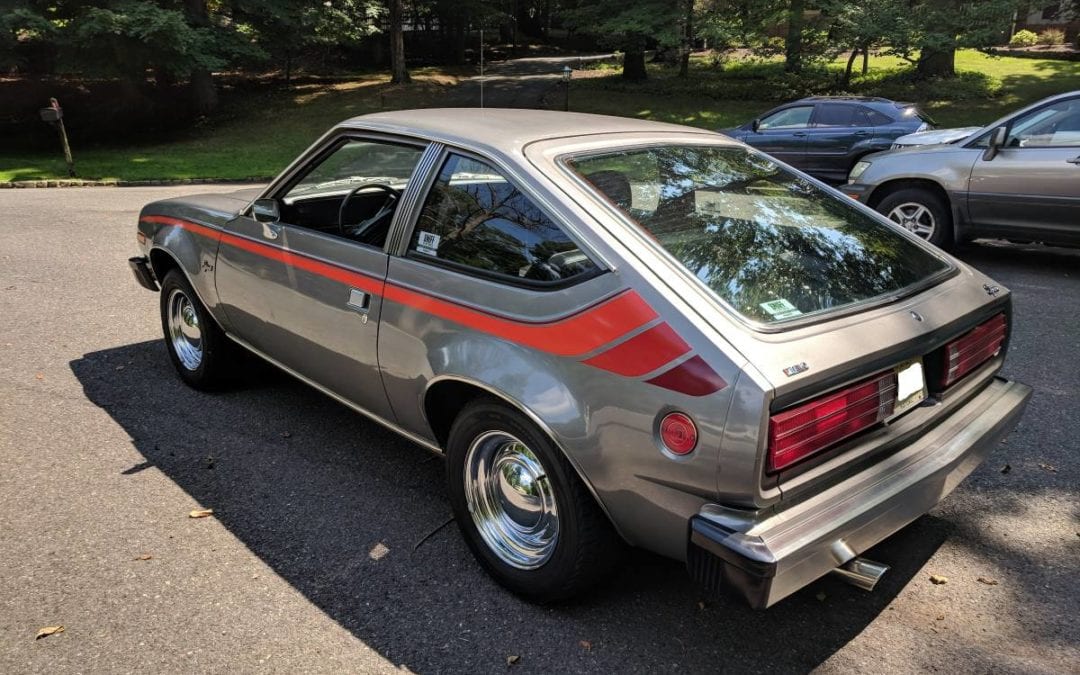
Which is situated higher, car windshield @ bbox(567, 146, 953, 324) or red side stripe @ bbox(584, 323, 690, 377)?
car windshield @ bbox(567, 146, 953, 324)

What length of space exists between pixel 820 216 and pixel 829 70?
2453cm

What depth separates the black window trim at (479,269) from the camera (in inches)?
99.7

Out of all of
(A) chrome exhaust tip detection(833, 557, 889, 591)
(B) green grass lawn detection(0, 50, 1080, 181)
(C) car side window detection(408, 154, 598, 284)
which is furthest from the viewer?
(B) green grass lawn detection(0, 50, 1080, 181)

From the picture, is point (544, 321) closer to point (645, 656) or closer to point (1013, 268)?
point (645, 656)

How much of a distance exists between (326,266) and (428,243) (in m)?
0.63

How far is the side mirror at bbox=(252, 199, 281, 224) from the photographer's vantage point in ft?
12.0

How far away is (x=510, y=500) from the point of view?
2.89 metres

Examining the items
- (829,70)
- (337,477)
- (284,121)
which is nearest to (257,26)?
(284,121)

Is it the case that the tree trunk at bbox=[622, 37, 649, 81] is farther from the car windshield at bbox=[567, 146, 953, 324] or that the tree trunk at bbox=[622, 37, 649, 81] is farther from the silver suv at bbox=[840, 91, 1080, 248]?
the car windshield at bbox=[567, 146, 953, 324]

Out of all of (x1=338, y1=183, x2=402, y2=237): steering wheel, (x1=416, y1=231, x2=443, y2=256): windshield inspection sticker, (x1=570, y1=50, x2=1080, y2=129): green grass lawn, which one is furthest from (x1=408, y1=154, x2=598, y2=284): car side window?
(x1=570, y1=50, x2=1080, y2=129): green grass lawn

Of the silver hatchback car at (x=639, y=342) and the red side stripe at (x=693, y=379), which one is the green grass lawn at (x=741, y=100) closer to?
the silver hatchback car at (x=639, y=342)

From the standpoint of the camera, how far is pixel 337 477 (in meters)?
3.75

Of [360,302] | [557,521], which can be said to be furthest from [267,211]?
[557,521]

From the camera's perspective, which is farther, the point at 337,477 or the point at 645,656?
the point at 337,477
